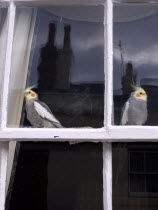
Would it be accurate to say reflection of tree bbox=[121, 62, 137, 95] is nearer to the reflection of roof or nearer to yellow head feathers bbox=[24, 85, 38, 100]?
the reflection of roof

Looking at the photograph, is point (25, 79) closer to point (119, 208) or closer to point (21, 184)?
point (21, 184)

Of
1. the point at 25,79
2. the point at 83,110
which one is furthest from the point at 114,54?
the point at 25,79

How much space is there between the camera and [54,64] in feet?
5.02

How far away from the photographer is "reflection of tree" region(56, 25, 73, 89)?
1.50 m

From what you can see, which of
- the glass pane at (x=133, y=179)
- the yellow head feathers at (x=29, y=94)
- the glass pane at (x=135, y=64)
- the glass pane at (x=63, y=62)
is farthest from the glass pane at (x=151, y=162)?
the yellow head feathers at (x=29, y=94)

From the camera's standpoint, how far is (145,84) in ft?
4.84

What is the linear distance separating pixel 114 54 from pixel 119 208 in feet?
1.82

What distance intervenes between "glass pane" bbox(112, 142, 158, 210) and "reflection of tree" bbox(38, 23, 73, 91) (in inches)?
12.5

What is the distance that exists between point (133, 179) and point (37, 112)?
428 millimetres

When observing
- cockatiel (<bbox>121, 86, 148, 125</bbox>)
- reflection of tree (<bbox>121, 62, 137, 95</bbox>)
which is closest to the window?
cockatiel (<bbox>121, 86, 148, 125</bbox>)

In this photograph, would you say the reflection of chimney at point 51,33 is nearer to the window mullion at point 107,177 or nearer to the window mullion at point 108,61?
the window mullion at point 108,61

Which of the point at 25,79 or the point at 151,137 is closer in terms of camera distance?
the point at 151,137

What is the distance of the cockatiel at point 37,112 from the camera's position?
146 centimetres

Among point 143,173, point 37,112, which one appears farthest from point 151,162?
point 37,112
